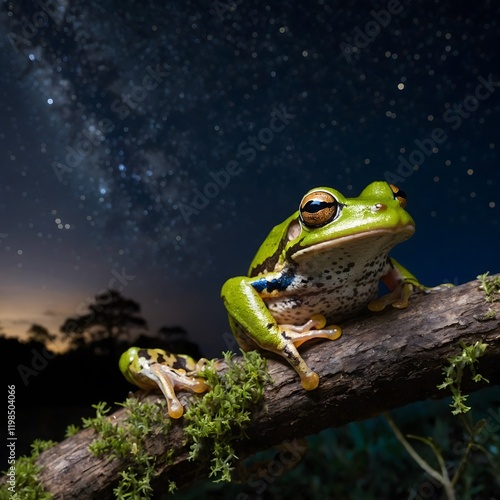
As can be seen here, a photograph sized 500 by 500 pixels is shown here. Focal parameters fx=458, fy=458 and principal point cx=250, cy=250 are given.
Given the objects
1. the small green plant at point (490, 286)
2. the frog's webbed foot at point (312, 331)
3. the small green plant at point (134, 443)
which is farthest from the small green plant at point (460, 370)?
the small green plant at point (134, 443)

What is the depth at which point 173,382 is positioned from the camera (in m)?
2.66

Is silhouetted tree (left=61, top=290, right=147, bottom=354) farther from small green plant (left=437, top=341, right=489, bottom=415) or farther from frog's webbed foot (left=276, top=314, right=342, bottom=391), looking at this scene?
small green plant (left=437, top=341, right=489, bottom=415)

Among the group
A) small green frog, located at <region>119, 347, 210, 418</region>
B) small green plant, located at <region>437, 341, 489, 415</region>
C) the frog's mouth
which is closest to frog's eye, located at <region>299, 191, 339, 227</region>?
the frog's mouth

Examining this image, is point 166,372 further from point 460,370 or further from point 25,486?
point 460,370

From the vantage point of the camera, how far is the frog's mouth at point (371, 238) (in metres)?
2.17

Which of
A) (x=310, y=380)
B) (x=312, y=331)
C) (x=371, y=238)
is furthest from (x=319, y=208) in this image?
(x=310, y=380)

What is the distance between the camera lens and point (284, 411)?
7.95ft

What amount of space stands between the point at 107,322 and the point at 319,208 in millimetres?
3917

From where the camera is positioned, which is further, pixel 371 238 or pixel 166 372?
pixel 166 372

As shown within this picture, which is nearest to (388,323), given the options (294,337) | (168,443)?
(294,337)

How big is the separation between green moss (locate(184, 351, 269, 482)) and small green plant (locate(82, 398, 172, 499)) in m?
0.21

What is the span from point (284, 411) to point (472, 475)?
2568 millimetres

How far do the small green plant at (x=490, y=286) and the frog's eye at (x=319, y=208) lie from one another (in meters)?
0.80

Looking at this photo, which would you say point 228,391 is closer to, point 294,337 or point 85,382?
point 294,337
